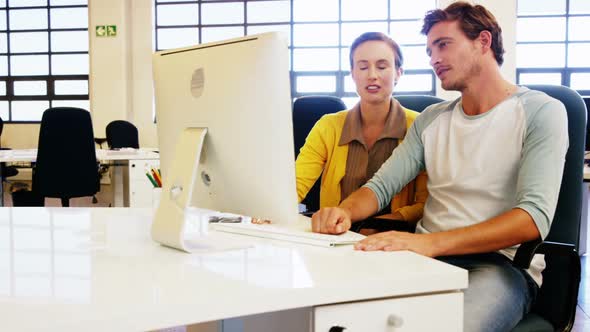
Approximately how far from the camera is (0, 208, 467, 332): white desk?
2.41 feet

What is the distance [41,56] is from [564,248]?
29.0ft

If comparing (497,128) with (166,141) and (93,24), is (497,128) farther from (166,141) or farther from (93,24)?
(93,24)

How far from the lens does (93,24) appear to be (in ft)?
25.7

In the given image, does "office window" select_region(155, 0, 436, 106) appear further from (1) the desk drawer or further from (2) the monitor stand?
(1) the desk drawer

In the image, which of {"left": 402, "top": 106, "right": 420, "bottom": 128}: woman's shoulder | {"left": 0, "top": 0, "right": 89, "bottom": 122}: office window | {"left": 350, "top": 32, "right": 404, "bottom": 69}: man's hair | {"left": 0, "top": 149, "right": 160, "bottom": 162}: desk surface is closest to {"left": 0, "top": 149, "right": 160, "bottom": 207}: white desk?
{"left": 0, "top": 149, "right": 160, "bottom": 162}: desk surface

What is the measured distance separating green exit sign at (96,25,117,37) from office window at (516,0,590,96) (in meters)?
5.43

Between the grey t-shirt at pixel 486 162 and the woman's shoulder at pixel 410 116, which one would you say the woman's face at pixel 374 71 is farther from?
the grey t-shirt at pixel 486 162

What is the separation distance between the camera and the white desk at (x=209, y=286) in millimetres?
734

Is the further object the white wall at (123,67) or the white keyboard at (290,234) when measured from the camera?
the white wall at (123,67)

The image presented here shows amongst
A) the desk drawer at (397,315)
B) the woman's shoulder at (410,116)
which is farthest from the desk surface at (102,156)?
the desk drawer at (397,315)

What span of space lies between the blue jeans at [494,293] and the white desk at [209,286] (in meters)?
0.21

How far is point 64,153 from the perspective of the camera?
3.99 m

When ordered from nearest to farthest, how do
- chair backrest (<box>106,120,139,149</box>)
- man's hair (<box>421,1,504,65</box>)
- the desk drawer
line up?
the desk drawer → man's hair (<box>421,1,504,65</box>) → chair backrest (<box>106,120,139,149</box>)

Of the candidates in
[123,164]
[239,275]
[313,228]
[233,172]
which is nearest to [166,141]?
[233,172]
